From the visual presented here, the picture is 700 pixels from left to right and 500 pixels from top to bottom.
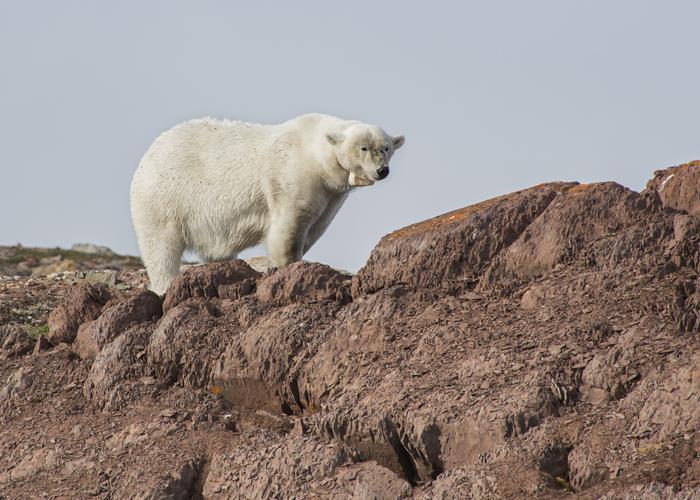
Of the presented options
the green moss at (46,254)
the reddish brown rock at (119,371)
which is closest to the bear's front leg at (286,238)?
the reddish brown rock at (119,371)

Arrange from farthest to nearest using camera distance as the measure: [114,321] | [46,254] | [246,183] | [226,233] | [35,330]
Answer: [46,254] < [226,233] < [246,183] < [35,330] < [114,321]

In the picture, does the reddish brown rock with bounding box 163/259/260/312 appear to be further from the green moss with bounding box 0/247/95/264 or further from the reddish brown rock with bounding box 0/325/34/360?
the green moss with bounding box 0/247/95/264

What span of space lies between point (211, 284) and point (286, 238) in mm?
3288

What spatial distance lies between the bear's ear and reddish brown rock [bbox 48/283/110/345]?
11.4ft

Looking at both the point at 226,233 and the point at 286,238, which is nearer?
the point at 286,238

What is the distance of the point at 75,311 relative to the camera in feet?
33.9

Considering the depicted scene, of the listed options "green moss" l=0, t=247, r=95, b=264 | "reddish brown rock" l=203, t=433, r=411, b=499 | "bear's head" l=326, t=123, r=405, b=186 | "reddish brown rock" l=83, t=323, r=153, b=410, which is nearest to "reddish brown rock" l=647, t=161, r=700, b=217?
"reddish brown rock" l=203, t=433, r=411, b=499

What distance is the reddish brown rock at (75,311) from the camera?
403 inches

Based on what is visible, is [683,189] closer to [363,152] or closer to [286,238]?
[363,152]

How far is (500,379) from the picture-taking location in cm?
698

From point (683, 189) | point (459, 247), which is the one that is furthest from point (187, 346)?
point (683, 189)

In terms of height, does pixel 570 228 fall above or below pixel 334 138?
below

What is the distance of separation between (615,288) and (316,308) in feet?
7.70

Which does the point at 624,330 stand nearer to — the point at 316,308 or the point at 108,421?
the point at 316,308
